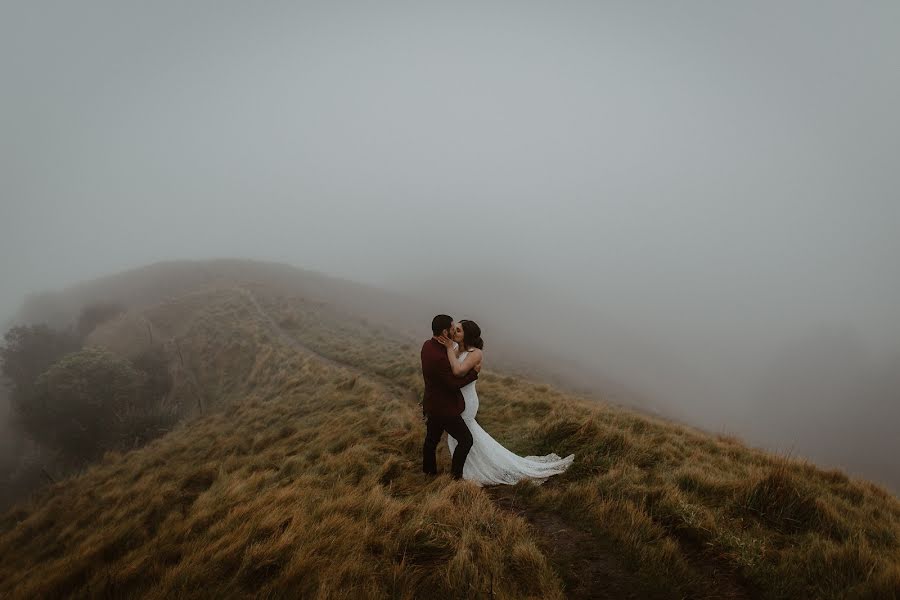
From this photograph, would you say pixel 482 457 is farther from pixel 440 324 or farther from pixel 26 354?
pixel 26 354

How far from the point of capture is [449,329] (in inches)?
239

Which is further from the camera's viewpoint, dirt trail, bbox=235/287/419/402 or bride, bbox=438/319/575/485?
dirt trail, bbox=235/287/419/402

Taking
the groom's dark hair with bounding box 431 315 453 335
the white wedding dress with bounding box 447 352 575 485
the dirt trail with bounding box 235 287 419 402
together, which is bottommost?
the dirt trail with bounding box 235 287 419 402

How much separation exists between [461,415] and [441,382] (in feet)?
2.71

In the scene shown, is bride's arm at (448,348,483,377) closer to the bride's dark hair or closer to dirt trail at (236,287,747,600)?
the bride's dark hair

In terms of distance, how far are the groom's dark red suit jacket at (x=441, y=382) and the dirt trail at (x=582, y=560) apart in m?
1.50

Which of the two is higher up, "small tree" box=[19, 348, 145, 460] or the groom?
the groom

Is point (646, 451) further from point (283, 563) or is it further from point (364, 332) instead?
point (364, 332)

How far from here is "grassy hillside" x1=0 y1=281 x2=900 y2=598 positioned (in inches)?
140

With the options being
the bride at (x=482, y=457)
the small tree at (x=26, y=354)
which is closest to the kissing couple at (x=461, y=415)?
the bride at (x=482, y=457)

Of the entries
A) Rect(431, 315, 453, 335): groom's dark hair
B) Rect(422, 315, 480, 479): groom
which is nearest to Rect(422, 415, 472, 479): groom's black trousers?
Rect(422, 315, 480, 479): groom

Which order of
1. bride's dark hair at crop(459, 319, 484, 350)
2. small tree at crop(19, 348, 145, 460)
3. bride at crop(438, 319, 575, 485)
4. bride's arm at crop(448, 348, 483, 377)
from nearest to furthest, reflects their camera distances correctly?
bride's arm at crop(448, 348, 483, 377)
bride at crop(438, 319, 575, 485)
bride's dark hair at crop(459, 319, 484, 350)
small tree at crop(19, 348, 145, 460)

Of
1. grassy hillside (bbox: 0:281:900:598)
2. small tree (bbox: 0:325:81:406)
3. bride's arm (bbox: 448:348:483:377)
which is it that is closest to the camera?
grassy hillside (bbox: 0:281:900:598)

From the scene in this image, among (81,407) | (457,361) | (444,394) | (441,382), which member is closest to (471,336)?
(457,361)
